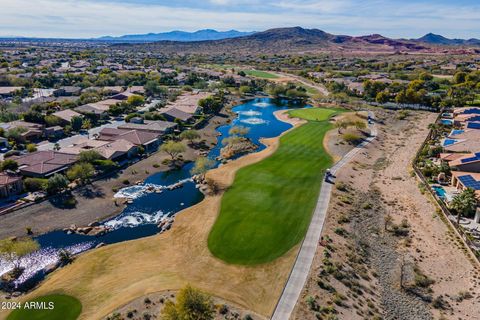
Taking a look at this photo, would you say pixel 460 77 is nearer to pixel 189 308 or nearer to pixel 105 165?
pixel 105 165

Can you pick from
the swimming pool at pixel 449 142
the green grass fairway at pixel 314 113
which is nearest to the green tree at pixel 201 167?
the swimming pool at pixel 449 142

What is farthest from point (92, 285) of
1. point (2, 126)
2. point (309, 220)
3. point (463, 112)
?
point (463, 112)

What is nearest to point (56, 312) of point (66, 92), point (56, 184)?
point (56, 184)

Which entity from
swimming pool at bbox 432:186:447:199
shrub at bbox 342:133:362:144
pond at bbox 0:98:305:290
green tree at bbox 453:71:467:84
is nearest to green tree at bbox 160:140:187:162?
pond at bbox 0:98:305:290

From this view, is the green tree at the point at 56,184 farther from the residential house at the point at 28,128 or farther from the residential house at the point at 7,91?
the residential house at the point at 7,91

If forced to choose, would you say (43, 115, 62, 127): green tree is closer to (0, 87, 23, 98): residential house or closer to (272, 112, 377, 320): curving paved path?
(0, 87, 23, 98): residential house
